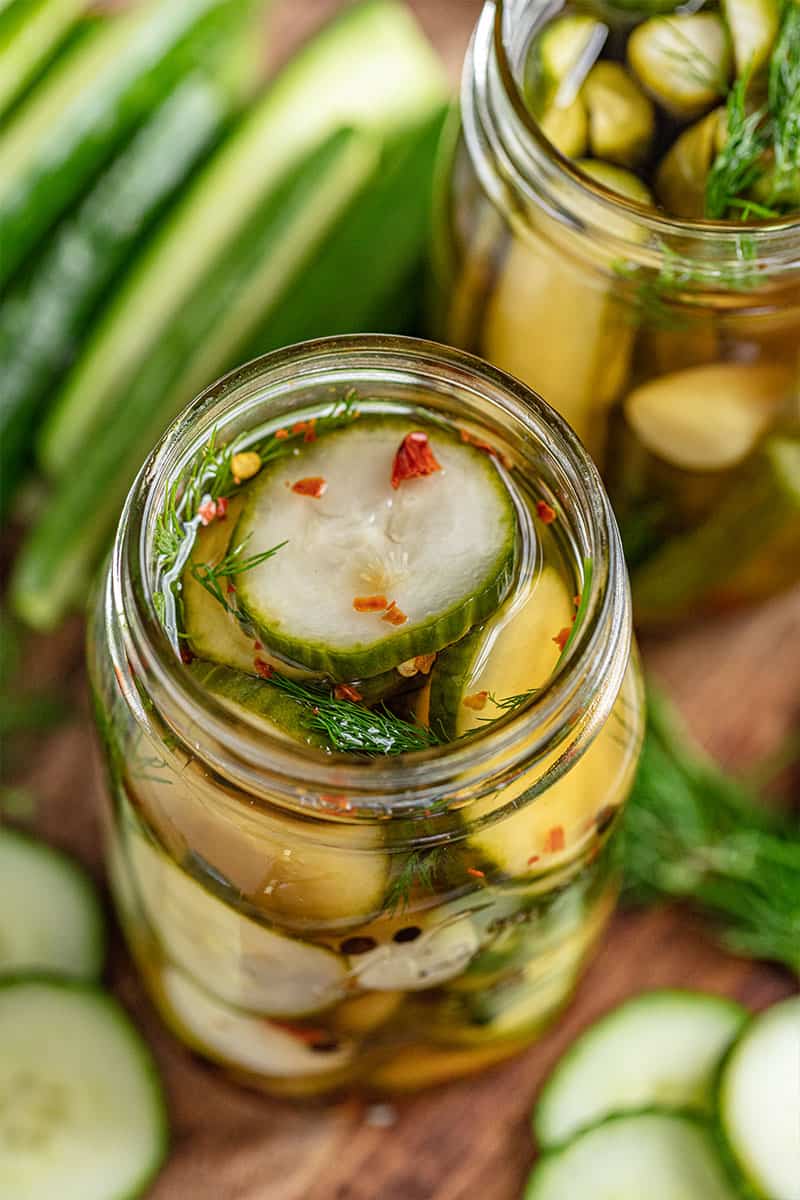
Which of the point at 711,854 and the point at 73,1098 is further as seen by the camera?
the point at 711,854

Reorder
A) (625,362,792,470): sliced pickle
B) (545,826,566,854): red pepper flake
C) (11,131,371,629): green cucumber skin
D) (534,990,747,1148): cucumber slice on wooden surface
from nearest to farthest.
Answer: (545,826,566,854): red pepper flake, (625,362,792,470): sliced pickle, (534,990,747,1148): cucumber slice on wooden surface, (11,131,371,629): green cucumber skin

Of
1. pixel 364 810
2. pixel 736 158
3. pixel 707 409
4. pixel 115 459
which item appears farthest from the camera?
pixel 115 459

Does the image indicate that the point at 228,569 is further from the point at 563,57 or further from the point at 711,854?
the point at 711,854

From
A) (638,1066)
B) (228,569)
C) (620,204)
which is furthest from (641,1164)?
(620,204)

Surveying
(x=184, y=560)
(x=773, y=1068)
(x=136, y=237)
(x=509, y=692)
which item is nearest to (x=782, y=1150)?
(x=773, y=1068)

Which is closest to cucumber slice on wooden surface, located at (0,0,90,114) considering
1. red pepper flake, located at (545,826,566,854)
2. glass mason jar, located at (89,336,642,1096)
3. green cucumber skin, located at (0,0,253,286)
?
green cucumber skin, located at (0,0,253,286)

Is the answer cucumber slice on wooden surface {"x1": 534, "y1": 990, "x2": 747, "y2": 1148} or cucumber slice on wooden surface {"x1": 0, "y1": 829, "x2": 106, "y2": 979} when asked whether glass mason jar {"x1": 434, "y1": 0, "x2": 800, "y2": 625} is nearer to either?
cucumber slice on wooden surface {"x1": 534, "y1": 990, "x2": 747, "y2": 1148}
